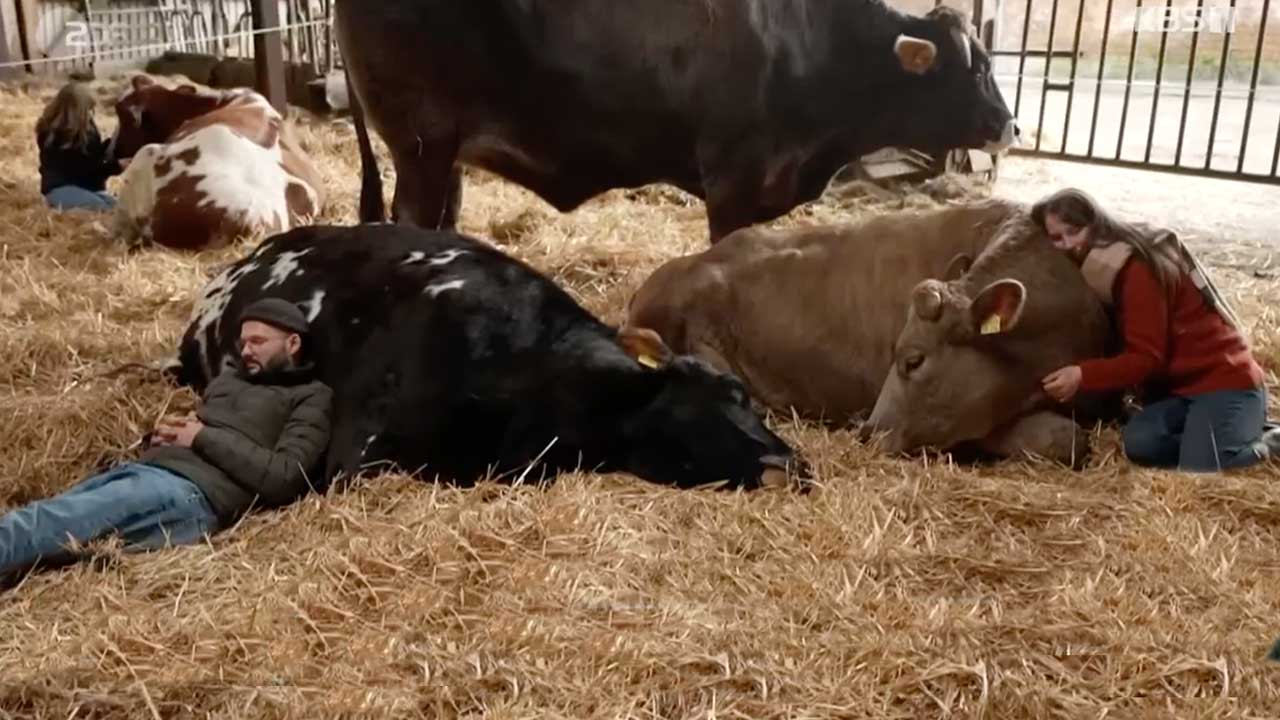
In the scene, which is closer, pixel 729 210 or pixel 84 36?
pixel 729 210

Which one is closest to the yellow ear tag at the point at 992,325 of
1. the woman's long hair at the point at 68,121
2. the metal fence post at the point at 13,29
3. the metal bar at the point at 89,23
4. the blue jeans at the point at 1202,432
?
the blue jeans at the point at 1202,432

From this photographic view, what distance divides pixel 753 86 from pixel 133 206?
3.73 m

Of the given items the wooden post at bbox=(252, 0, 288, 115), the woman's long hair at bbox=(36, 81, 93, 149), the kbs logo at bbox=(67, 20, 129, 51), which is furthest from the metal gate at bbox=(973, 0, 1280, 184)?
the kbs logo at bbox=(67, 20, 129, 51)

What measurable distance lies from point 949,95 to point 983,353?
240cm

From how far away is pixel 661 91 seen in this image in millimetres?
5895

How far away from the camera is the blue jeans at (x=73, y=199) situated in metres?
8.11

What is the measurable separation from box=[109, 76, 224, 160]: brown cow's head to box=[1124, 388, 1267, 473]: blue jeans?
614cm

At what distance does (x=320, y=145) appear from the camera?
402 inches

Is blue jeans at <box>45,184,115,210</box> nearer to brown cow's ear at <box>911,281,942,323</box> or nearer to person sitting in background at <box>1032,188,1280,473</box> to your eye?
brown cow's ear at <box>911,281,942,323</box>

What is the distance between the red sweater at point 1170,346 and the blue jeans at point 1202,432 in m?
0.04

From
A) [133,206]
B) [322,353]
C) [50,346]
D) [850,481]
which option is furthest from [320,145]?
[850,481]

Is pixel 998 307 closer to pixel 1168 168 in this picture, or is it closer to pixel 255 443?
pixel 255 443

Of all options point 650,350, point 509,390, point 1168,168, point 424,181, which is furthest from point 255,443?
point 1168,168

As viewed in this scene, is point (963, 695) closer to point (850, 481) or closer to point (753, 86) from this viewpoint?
point (850, 481)
